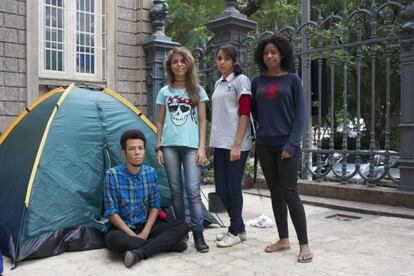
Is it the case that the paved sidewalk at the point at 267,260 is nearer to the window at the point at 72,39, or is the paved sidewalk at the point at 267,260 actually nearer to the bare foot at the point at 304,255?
the bare foot at the point at 304,255

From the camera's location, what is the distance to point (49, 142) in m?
4.36

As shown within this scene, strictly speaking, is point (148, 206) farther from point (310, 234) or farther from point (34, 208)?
point (310, 234)

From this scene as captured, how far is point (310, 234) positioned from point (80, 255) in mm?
2320

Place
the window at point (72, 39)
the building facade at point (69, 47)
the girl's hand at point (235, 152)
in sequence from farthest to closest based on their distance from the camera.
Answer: the window at point (72, 39) < the building facade at point (69, 47) < the girl's hand at point (235, 152)

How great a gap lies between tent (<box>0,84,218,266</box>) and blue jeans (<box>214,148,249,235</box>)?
833mm

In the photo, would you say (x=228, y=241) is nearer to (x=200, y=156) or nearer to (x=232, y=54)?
(x=200, y=156)

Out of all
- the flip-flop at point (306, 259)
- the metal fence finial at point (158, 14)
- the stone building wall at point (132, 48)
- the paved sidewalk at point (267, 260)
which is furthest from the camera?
the metal fence finial at point (158, 14)

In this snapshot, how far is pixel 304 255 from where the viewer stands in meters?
3.76

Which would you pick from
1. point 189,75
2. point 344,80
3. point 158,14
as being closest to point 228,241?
point 189,75

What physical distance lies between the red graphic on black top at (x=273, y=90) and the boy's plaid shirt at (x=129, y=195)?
1.31 metres

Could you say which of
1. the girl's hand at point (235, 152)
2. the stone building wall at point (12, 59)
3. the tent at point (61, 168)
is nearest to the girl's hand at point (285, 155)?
the girl's hand at point (235, 152)

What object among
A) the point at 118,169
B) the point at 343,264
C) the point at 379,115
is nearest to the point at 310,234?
the point at 343,264

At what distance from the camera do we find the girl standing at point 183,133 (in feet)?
13.4

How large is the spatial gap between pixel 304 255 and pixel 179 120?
1582 mm
